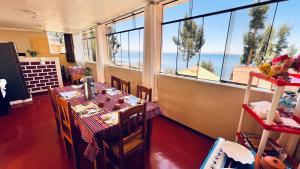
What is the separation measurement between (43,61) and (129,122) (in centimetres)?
468

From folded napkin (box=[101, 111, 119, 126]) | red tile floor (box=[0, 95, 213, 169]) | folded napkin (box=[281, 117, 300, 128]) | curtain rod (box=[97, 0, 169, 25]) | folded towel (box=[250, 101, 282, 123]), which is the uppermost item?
curtain rod (box=[97, 0, 169, 25])

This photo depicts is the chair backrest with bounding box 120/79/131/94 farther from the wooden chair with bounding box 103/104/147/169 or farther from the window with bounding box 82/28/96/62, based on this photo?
the window with bounding box 82/28/96/62

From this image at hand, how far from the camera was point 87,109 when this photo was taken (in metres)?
1.65

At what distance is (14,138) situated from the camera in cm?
226

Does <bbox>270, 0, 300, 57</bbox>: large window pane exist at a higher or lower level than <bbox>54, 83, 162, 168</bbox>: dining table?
higher

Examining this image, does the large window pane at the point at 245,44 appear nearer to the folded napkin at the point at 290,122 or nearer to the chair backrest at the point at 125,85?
the folded napkin at the point at 290,122

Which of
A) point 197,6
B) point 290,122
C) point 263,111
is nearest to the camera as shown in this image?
point 290,122

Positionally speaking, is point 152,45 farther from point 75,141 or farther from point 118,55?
point 118,55

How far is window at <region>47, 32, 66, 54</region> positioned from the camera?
686cm

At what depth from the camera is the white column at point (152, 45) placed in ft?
9.00

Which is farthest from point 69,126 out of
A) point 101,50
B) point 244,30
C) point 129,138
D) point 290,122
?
point 101,50

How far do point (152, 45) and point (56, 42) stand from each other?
6.86m

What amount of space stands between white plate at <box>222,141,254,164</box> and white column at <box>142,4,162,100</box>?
2.00 m

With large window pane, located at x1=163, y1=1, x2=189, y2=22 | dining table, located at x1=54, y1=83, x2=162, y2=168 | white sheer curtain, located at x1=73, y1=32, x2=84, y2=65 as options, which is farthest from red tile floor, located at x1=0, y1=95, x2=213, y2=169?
white sheer curtain, located at x1=73, y1=32, x2=84, y2=65
